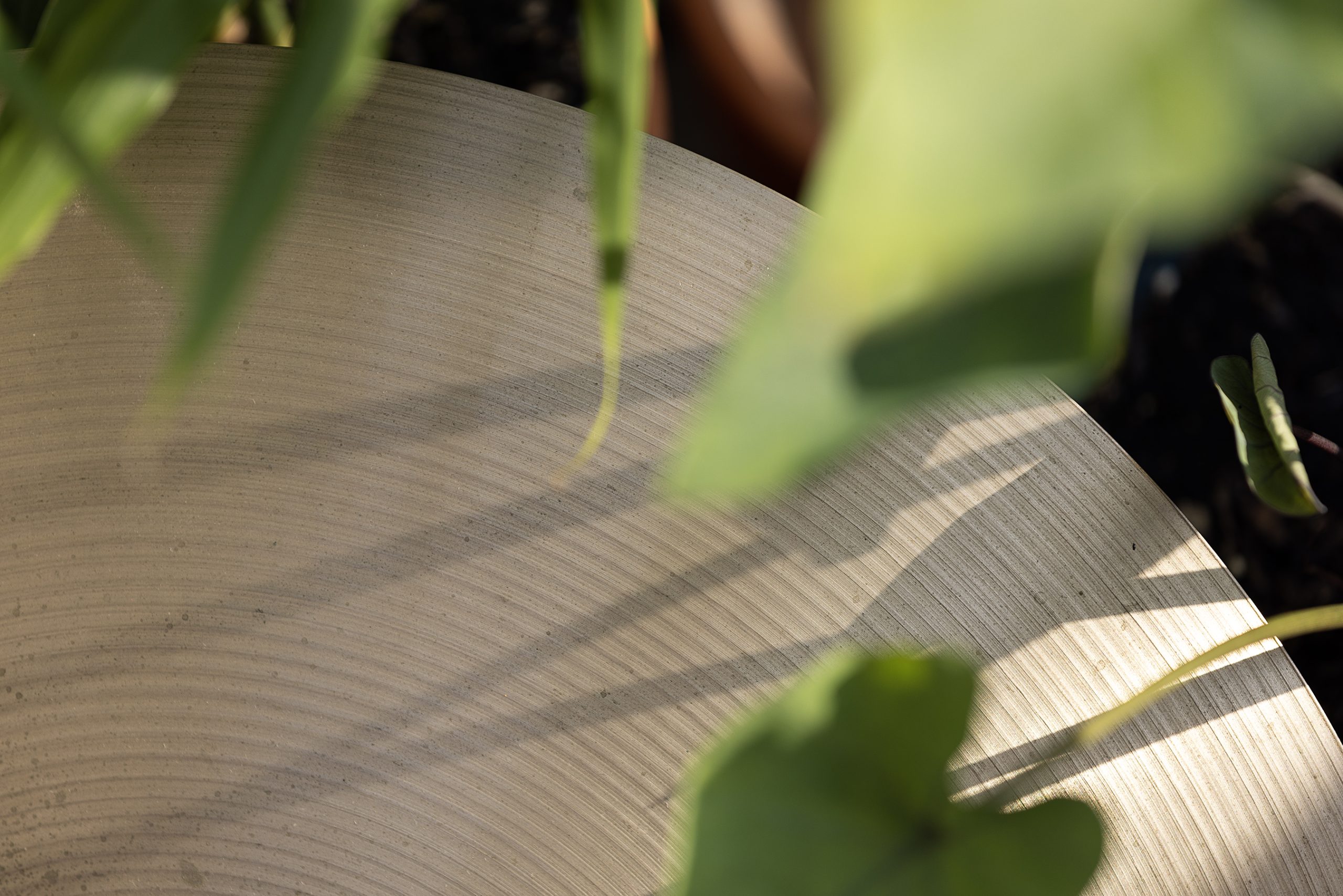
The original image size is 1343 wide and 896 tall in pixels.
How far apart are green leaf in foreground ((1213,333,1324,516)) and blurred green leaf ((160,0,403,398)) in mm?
376

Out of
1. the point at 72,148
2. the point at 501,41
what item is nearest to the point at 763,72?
the point at 501,41

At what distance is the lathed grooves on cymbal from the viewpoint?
1.37ft

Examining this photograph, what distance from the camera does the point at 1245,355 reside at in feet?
2.50

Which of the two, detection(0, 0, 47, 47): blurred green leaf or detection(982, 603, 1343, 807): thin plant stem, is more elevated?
detection(0, 0, 47, 47): blurred green leaf

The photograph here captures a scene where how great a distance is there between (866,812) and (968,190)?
23 cm

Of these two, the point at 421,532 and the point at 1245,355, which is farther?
the point at 1245,355

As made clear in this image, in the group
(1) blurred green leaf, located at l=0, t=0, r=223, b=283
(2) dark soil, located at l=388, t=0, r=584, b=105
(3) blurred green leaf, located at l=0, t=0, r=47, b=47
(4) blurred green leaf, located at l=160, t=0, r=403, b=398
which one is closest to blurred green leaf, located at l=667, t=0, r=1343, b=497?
(4) blurred green leaf, located at l=160, t=0, r=403, b=398

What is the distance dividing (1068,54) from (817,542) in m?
0.30

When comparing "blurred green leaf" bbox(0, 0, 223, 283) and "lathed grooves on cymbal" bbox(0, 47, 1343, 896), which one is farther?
"lathed grooves on cymbal" bbox(0, 47, 1343, 896)

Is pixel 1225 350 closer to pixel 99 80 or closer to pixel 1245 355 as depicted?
pixel 1245 355

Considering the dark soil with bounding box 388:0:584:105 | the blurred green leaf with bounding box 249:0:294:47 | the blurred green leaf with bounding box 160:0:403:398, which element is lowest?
the blurred green leaf with bounding box 160:0:403:398

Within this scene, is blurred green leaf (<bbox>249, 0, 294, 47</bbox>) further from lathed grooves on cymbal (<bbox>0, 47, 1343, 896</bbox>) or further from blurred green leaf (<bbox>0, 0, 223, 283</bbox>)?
blurred green leaf (<bbox>0, 0, 223, 283</bbox>)

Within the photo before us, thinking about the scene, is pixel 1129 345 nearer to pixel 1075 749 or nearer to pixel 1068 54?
pixel 1075 749

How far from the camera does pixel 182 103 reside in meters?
0.45
